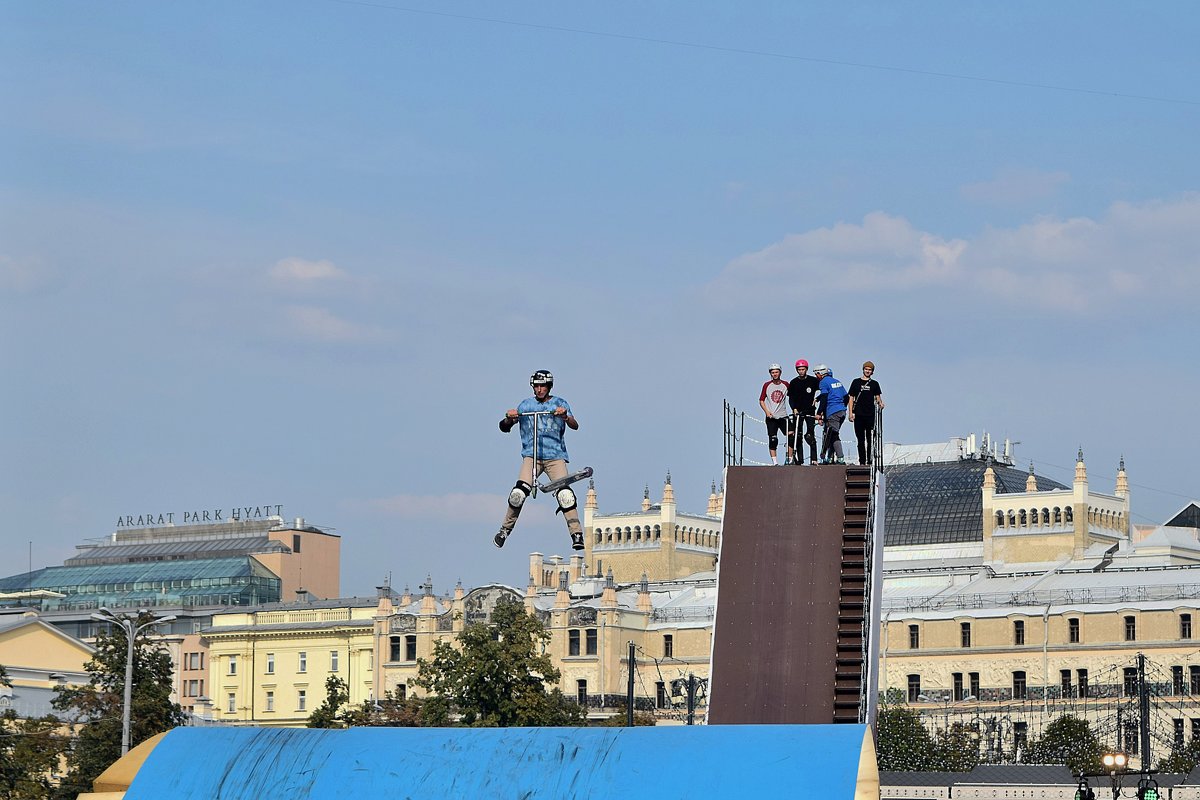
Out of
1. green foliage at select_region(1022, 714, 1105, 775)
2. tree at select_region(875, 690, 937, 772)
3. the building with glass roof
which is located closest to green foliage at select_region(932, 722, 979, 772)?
tree at select_region(875, 690, 937, 772)

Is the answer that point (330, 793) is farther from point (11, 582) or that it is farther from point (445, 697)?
point (11, 582)

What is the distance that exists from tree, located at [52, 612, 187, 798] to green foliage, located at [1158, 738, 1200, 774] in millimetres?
39179

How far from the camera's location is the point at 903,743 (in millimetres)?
97188

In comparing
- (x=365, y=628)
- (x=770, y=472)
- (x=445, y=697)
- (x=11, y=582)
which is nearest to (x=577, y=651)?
(x=365, y=628)

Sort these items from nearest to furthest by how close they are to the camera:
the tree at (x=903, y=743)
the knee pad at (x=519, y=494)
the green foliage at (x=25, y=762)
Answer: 1. the knee pad at (x=519, y=494)
2. the green foliage at (x=25, y=762)
3. the tree at (x=903, y=743)

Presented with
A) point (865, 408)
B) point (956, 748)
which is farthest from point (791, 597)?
point (956, 748)

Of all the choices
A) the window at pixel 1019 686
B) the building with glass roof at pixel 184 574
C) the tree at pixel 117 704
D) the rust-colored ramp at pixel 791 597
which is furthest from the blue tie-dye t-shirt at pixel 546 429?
the building with glass roof at pixel 184 574

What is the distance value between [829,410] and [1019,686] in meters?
90.2

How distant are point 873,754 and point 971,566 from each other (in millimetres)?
118113

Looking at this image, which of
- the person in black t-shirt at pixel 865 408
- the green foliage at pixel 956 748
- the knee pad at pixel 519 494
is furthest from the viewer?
the green foliage at pixel 956 748

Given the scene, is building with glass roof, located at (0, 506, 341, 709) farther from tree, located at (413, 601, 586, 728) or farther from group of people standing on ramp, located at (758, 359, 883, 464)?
group of people standing on ramp, located at (758, 359, 883, 464)

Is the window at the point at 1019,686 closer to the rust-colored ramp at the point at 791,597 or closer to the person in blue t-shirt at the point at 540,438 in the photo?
the rust-colored ramp at the point at 791,597

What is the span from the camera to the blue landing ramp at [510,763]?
15.9 m

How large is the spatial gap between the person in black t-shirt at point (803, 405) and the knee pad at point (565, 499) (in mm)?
8243
